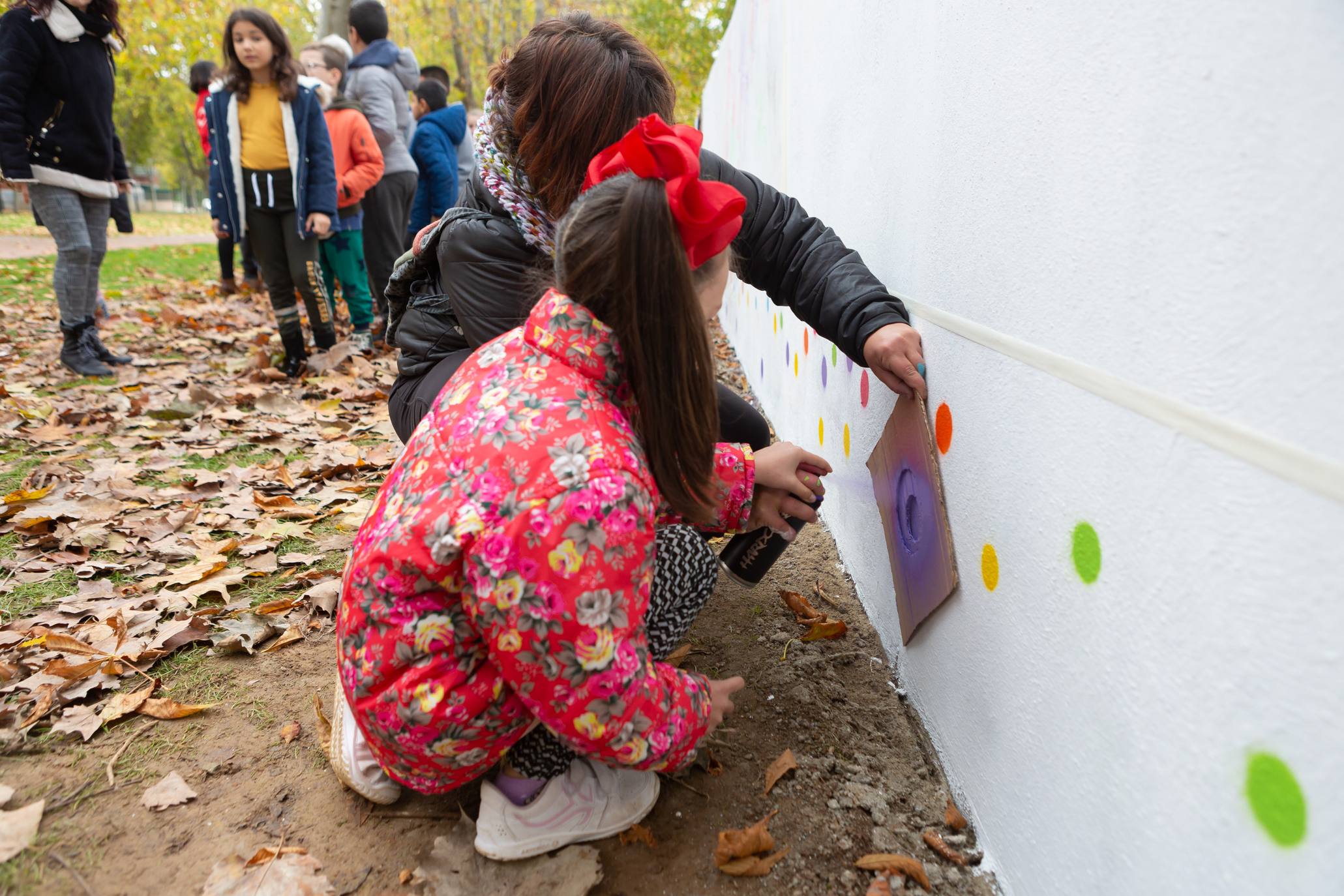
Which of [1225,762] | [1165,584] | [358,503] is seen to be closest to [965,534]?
[1165,584]

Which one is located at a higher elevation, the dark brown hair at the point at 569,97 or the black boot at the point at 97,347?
the dark brown hair at the point at 569,97

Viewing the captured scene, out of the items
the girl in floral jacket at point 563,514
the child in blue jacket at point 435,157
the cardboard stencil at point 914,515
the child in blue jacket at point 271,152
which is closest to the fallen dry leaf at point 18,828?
the girl in floral jacket at point 563,514

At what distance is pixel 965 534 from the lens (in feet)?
4.85

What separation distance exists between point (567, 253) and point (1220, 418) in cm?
87

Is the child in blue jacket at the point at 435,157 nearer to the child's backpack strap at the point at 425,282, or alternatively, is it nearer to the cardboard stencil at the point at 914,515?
the child's backpack strap at the point at 425,282

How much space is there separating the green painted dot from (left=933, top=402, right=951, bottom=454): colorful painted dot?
49cm

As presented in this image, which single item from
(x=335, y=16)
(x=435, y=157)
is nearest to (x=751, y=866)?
(x=435, y=157)

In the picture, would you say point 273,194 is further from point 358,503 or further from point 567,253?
point 567,253

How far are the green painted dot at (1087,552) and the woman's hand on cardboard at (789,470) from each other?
64cm

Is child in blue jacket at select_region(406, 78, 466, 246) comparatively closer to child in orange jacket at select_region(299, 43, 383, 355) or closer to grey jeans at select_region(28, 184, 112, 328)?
child in orange jacket at select_region(299, 43, 383, 355)

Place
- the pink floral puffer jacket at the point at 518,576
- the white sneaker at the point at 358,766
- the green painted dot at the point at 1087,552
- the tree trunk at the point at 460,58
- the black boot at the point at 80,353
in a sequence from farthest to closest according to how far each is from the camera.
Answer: the tree trunk at the point at 460,58
the black boot at the point at 80,353
the white sneaker at the point at 358,766
the pink floral puffer jacket at the point at 518,576
the green painted dot at the point at 1087,552

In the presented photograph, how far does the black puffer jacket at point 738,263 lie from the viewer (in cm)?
190

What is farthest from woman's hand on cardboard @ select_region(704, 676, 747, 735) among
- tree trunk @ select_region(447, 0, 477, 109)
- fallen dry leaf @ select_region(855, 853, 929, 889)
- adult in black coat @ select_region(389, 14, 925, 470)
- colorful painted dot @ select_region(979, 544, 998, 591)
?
tree trunk @ select_region(447, 0, 477, 109)

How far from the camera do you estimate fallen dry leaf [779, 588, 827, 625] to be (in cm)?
217
